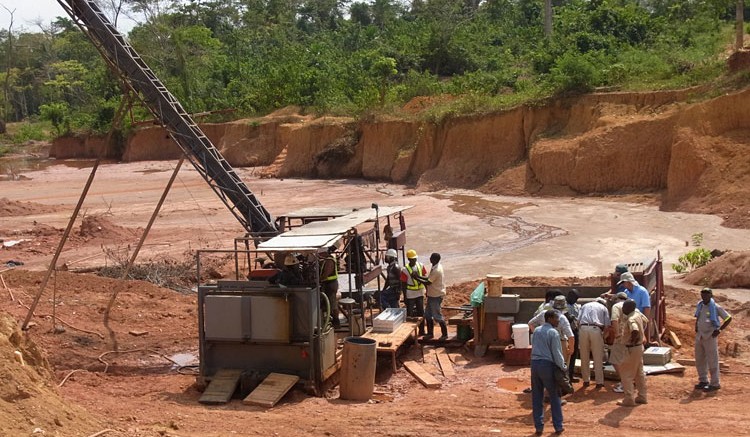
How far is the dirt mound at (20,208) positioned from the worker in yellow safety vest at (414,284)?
2499cm

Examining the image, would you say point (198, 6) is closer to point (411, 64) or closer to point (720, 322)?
point (411, 64)

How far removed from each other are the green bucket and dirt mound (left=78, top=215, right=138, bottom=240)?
1704 cm

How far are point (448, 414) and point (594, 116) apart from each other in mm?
26128

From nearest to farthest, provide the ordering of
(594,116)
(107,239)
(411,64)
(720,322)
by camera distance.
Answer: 1. (720,322)
2. (107,239)
3. (594,116)
4. (411,64)

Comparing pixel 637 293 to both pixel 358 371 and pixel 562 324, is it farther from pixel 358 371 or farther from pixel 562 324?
pixel 358 371

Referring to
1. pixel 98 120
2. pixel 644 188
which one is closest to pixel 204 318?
pixel 644 188

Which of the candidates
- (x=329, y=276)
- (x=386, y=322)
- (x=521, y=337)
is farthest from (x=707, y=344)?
(x=329, y=276)

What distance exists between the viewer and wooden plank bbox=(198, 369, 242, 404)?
39.8 feet

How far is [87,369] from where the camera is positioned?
14219 millimetres

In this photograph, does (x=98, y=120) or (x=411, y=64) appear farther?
(x=98, y=120)

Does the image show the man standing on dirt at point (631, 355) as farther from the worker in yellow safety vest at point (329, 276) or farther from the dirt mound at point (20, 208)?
the dirt mound at point (20, 208)

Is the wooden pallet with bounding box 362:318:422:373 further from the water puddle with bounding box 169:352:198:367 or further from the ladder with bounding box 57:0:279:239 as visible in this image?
the ladder with bounding box 57:0:279:239

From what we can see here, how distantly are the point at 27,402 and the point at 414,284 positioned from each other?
24.7 ft

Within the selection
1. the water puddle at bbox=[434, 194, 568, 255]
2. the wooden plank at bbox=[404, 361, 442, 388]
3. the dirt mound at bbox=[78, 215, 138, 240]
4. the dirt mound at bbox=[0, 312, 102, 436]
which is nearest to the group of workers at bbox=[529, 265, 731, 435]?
the wooden plank at bbox=[404, 361, 442, 388]
